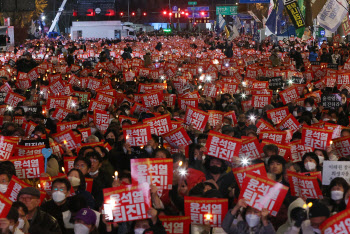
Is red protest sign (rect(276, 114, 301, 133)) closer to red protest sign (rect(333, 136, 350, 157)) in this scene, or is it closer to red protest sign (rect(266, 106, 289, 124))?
red protest sign (rect(266, 106, 289, 124))

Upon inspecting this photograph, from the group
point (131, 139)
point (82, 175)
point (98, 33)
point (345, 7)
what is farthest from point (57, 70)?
point (98, 33)

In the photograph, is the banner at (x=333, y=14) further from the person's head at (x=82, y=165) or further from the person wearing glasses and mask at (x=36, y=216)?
the person wearing glasses and mask at (x=36, y=216)

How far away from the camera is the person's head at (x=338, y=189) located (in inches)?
240

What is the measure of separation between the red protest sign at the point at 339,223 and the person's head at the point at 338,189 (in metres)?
1.09

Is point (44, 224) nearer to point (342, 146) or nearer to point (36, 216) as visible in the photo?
point (36, 216)

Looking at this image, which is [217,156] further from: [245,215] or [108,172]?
[245,215]

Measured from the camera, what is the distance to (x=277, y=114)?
11836 millimetres

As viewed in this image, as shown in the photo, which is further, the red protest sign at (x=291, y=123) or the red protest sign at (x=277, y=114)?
the red protest sign at (x=277, y=114)

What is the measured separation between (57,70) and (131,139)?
511 inches

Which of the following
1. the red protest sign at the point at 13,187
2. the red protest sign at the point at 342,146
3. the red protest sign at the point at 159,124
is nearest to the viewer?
the red protest sign at the point at 13,187

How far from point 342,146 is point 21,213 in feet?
16.6

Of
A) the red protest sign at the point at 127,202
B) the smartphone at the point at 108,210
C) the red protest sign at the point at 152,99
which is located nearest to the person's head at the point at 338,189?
the red protest sign at the point at 127,202

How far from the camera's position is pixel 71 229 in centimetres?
593

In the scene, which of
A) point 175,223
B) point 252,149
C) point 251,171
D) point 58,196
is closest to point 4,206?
point 58,196
